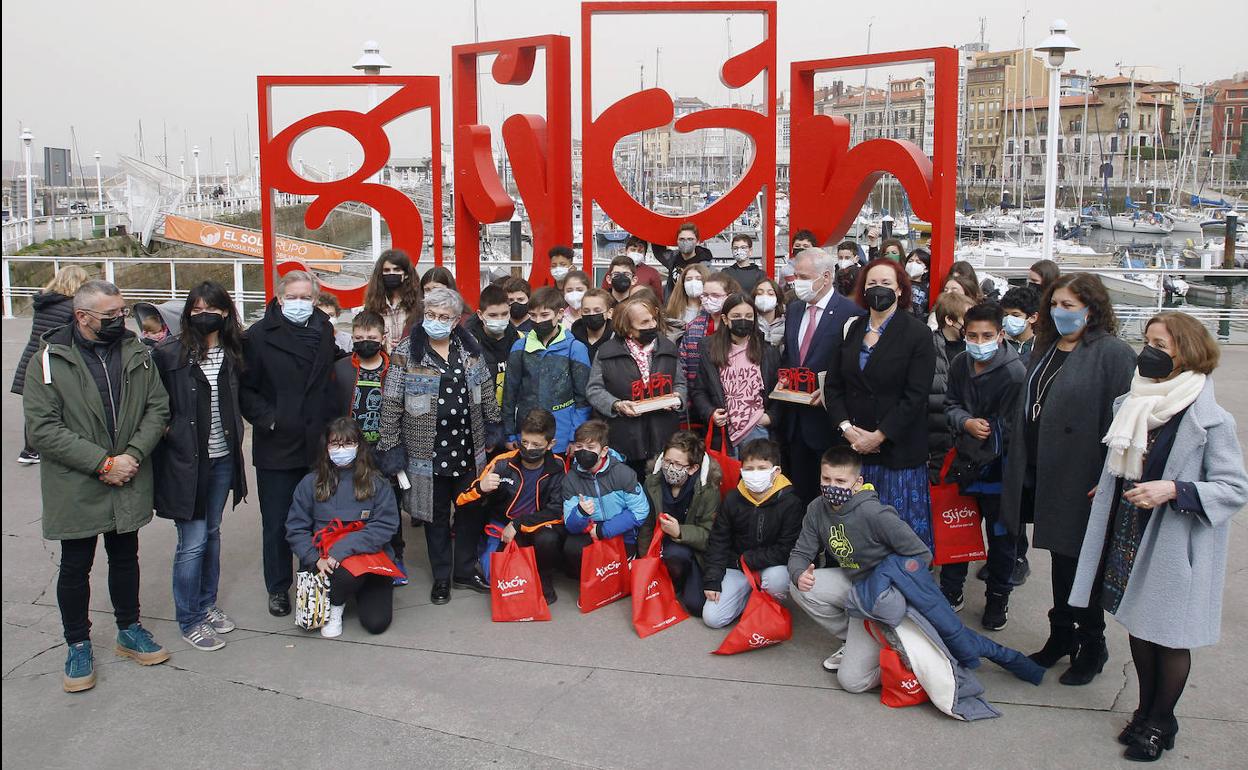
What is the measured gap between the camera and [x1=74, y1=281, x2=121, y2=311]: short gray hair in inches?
171

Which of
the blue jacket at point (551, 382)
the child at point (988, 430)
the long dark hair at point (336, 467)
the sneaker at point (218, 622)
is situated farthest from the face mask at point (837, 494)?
the sneaker at point (218, 622)

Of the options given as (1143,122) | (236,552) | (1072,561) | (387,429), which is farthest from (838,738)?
A: (1143,122)

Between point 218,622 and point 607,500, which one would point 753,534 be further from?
point 218,622

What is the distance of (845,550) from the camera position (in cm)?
446

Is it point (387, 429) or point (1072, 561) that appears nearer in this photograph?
point (1072, 561)

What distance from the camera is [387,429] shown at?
538cm

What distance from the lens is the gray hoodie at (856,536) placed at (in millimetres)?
4355

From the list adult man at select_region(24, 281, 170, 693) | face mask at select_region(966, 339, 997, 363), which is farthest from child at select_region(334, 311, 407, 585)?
face mask at select_region(966, 339, 997, 363)

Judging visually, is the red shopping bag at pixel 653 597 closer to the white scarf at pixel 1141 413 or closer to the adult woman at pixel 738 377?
the adult woman at pixel 738 377

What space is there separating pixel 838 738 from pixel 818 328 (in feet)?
7.66

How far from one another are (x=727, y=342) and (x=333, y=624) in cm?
256

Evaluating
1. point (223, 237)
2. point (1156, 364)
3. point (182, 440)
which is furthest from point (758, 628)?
point (223, 237)

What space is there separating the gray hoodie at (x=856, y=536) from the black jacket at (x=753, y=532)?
14.2 inches

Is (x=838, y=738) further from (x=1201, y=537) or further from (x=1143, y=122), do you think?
(x=1143, y=122)
